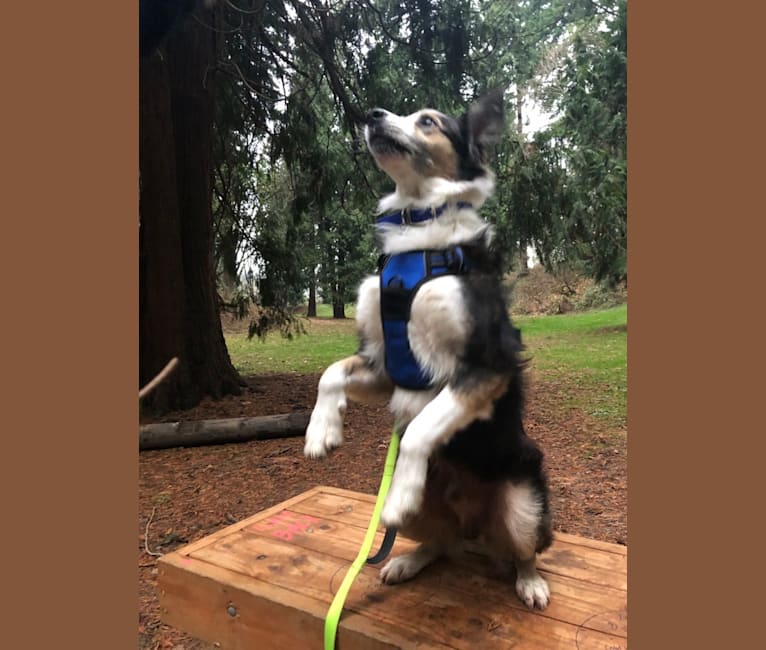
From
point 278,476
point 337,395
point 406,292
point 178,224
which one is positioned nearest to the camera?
point 406,292

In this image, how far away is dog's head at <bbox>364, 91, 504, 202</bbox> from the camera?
5.19 ft

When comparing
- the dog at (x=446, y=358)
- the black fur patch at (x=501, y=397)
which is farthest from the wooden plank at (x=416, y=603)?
the black fur patch at (x=501, y=397)

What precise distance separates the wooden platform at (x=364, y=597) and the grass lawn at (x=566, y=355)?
2.65 metres

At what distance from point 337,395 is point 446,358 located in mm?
379

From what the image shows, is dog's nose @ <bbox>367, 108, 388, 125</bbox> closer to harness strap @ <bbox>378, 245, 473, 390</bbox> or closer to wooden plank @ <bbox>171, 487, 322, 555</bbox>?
harness strap @ <bbox>378, 245, 473, 390</bbox>

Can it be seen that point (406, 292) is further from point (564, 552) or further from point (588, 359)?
point (588, 359)

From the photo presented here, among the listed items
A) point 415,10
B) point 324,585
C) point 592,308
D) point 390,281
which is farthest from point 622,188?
point 324,585

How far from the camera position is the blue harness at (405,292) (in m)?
1.57

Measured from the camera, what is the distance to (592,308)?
286 inches

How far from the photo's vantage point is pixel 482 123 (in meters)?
1.69

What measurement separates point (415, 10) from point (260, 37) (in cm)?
145

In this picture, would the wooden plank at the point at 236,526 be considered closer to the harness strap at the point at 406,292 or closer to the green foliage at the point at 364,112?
the green foliage at the point at 364,112

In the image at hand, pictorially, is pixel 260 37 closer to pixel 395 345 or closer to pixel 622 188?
pixel 622 188

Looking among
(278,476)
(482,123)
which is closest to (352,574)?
(482,123)
